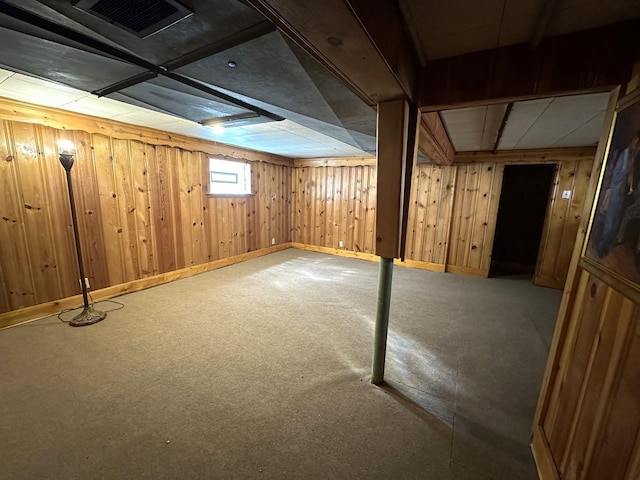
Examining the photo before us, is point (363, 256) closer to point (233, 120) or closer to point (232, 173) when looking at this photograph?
point (232, 173)

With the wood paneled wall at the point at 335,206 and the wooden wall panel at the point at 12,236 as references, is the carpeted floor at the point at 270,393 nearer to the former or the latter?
the wooden wall panel at the point at 12,236

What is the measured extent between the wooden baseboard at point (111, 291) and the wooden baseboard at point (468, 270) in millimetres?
3837

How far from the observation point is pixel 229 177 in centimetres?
497

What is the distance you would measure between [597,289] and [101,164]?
4.46 meters

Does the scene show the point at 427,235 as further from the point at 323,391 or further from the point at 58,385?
the point at 58,385

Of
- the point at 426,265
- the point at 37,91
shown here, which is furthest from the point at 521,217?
the point at 37,91

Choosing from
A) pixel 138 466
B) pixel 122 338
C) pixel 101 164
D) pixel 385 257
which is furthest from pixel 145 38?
pixel 101 164

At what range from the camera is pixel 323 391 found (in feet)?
6.17

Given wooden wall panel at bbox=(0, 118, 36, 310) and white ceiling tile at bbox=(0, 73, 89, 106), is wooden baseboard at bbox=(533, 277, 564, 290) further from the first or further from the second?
wooden wall panel at bbox=(0, 118, 36, 310)

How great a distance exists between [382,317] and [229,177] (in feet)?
13.5

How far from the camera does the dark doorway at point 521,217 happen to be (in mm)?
5207

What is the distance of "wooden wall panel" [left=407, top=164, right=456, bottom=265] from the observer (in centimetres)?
482

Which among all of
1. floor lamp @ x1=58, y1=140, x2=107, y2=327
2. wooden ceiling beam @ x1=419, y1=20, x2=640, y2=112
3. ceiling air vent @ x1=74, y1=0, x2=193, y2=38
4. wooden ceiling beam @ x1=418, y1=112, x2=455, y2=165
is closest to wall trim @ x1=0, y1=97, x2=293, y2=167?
floor lamp @ x1=58, y1=140, x2=107, y2=327

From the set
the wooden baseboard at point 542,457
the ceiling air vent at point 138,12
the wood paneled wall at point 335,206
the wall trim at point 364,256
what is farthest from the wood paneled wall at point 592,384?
the wood paneled wall at point 335,206
